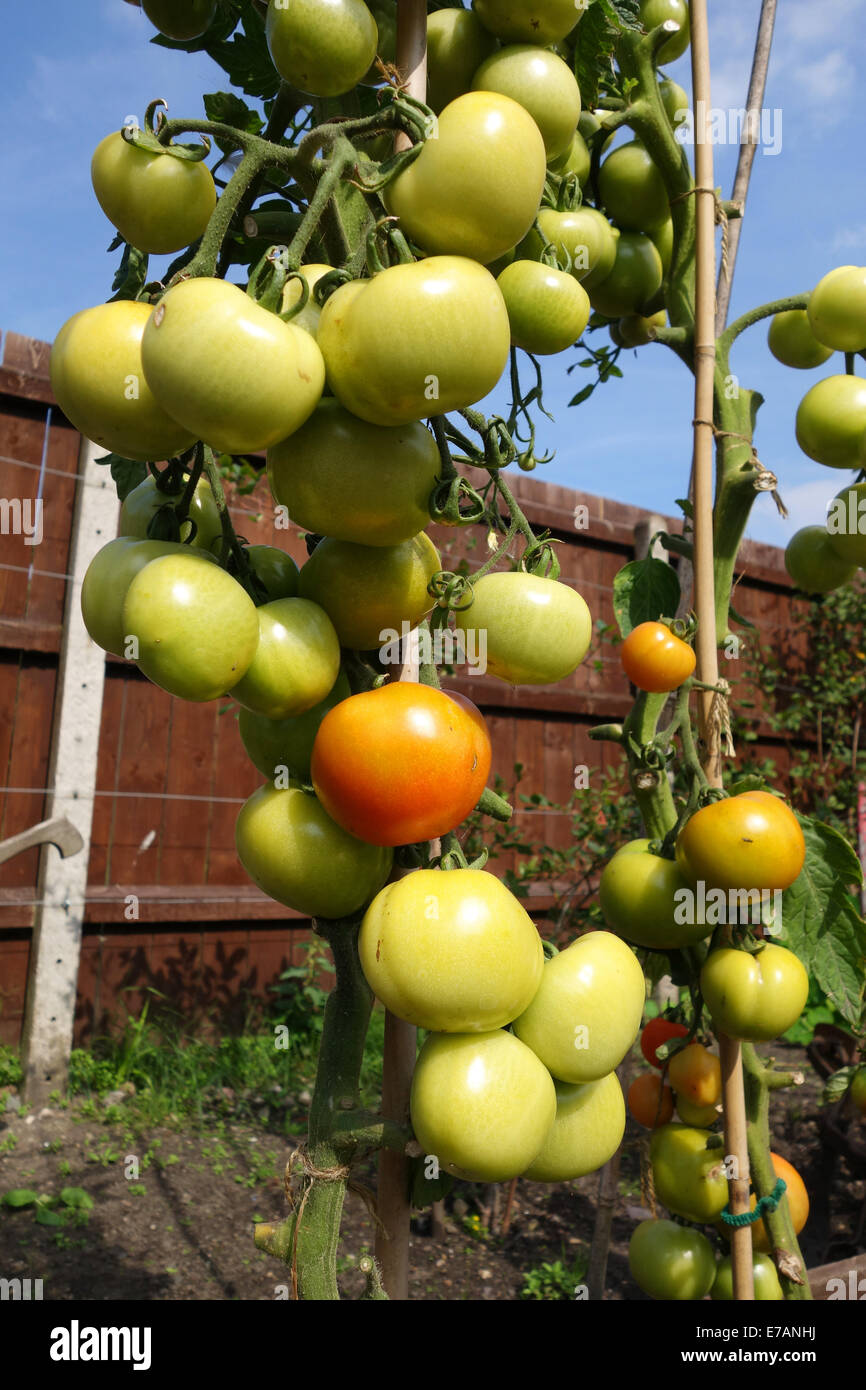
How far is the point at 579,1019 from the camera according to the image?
62 centimetres

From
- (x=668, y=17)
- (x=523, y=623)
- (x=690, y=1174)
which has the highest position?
(x=668, y=17)

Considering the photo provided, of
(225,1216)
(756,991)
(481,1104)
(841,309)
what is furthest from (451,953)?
(225,1216)

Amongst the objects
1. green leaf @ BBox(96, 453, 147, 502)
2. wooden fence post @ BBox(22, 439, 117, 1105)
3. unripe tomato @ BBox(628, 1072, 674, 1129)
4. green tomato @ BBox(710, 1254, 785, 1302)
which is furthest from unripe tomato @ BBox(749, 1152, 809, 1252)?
wooden fence post @ BBox(22, 439, 117, 1105)

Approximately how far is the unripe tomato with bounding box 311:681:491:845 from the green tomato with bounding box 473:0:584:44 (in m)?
0.51

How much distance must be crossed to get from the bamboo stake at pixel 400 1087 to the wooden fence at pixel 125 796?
1.99m

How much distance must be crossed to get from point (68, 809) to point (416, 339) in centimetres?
267

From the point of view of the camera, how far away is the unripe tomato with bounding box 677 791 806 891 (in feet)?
3.07

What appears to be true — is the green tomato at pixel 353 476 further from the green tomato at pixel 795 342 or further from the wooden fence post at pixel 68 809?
the wooden fence post at pixel 68 809

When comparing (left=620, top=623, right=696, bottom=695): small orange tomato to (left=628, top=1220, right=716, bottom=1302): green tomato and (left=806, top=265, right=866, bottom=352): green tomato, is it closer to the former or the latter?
(left=806, top=265, right=866, bottom=352): green tomato

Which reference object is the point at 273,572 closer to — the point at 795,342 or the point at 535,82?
the point at 535,82

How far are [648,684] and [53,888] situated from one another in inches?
90.1

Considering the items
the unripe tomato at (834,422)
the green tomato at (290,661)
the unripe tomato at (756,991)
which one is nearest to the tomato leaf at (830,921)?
the unripe tomato at (756,991)

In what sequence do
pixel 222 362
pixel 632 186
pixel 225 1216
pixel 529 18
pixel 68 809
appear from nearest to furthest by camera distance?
pixel 222 362
pixel 529 18
pixel 632 186
pixel 225 1216
pixel 68 809
